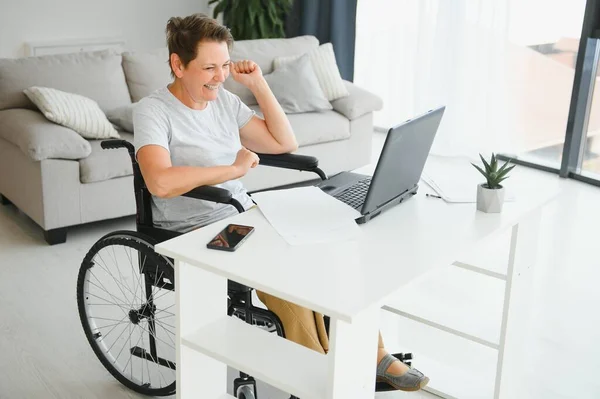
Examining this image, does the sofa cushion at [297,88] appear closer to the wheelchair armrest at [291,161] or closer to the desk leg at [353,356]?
the wheelchair armrest at [291,161]

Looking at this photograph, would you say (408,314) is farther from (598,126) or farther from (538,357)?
(598,126)

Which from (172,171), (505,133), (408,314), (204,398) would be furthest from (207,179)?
(505,133)

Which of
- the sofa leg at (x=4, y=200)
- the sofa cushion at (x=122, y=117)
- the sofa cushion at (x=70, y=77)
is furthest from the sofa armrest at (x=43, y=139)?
the sofa leg at (x=4, y=200)

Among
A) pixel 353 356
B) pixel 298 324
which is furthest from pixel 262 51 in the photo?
pixel 353 356

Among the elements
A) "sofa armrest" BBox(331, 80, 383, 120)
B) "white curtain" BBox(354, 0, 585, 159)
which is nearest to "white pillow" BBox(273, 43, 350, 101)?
"sofa armrest" BBox(331, 80, 383, 120)

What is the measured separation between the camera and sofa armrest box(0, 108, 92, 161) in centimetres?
362

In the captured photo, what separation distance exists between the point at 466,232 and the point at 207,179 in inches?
28.2

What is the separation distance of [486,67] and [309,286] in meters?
3.59

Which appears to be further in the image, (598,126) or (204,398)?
(598,126)

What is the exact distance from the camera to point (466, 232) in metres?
2.16

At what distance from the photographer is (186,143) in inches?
95.7

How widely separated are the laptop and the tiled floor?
26.6 inches

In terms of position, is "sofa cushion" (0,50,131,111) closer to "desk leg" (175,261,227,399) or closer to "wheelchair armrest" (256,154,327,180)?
"wheelchair armrest" (256,154,327,180)

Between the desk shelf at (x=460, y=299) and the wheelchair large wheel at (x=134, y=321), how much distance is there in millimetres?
769
